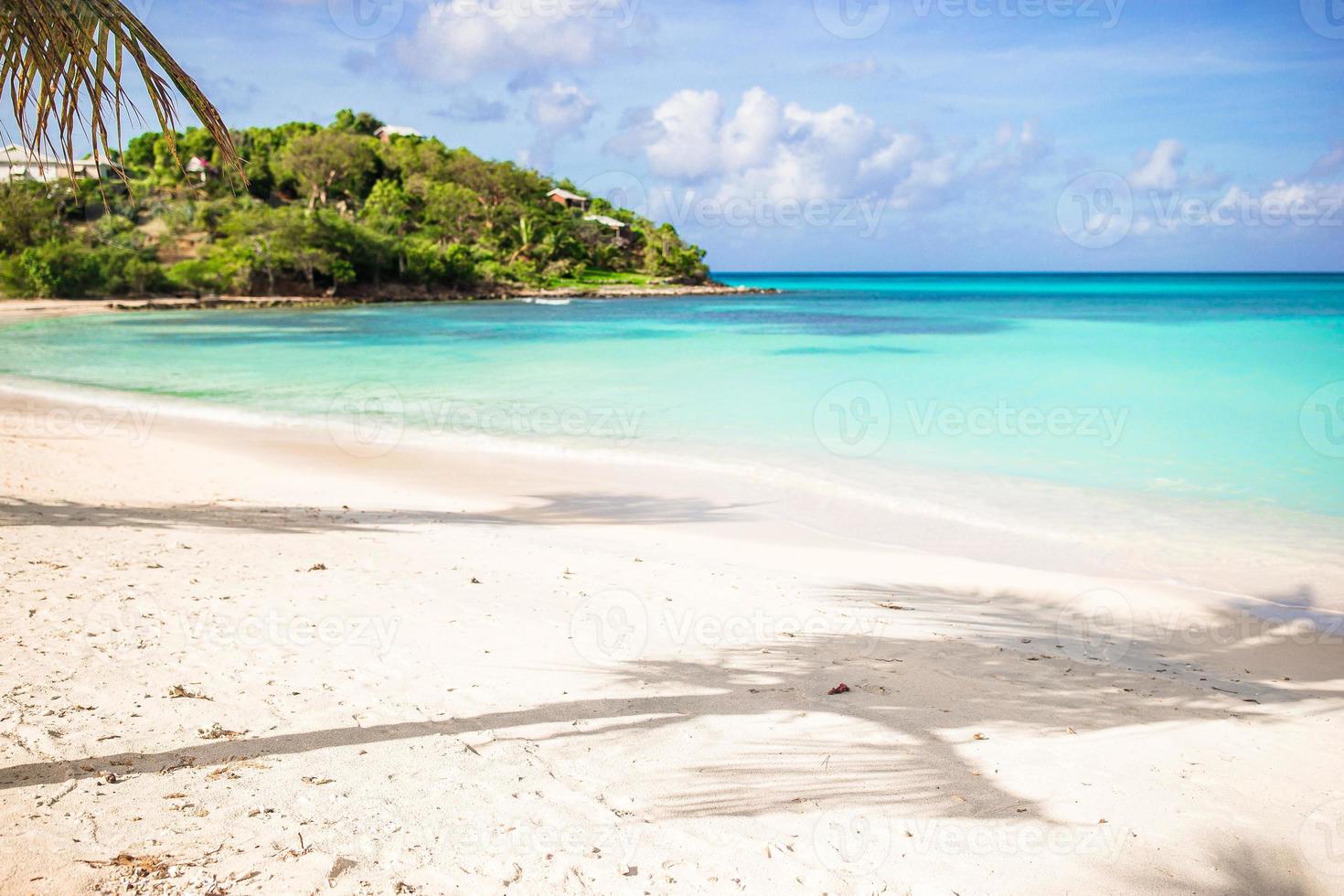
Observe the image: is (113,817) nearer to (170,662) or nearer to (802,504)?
(170,662)

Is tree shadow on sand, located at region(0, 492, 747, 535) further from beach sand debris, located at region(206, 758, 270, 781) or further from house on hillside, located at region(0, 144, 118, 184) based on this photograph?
beach sand debris, located at region(206, 758, 270, 781)

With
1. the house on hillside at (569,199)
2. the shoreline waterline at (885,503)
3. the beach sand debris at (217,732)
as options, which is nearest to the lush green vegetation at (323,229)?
the house on hillside at (569,199)

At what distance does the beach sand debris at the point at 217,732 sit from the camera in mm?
3488

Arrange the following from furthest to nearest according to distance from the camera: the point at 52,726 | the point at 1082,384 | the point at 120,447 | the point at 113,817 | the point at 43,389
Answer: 1. the point at 1082,384
2. the point at 43,389
3. the point at 120,447
4. the point at 52,726
5. the point at 113,817

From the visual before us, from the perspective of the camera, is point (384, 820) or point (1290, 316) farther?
point (1290, 316)

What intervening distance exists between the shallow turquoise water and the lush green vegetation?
10.8 meters

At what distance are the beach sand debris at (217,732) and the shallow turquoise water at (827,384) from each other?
861 cm

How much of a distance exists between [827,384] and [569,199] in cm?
7843

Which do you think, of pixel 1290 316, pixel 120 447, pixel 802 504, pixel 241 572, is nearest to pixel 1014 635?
pixel 802 504

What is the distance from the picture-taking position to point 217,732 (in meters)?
3.52

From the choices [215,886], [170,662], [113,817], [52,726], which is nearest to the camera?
[215,886]

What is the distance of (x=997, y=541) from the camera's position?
8266 mm

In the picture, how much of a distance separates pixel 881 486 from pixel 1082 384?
13.3m

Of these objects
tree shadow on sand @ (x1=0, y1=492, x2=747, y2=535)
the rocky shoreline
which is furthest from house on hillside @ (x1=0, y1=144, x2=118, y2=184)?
the rocky shoreline
